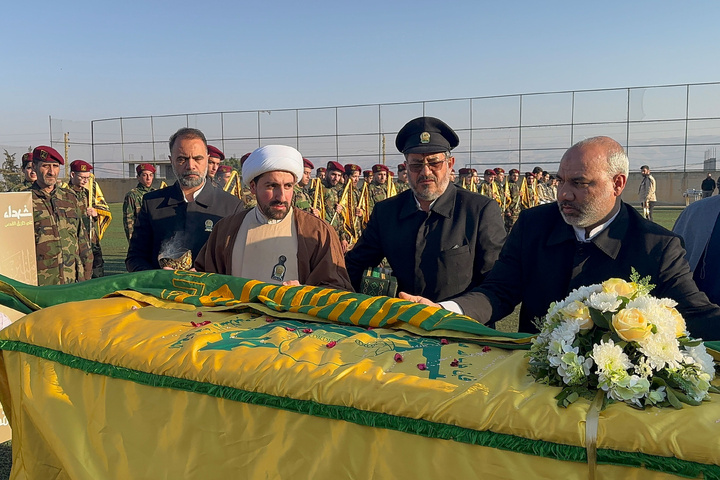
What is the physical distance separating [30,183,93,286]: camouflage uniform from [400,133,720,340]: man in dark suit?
17.6 ft

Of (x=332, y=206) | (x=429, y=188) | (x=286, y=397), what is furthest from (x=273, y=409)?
(x=332, y=206)

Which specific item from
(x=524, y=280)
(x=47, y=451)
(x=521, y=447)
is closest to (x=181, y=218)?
(x=47, y=451)

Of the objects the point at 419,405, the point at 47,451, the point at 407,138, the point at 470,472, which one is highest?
the point at 407,138

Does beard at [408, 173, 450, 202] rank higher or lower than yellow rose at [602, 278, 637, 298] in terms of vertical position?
higher

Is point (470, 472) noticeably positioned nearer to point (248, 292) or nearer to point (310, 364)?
point (310, 364)

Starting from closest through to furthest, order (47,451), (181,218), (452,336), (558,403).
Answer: (558,403)
(452,336)
(47,451)
(181,218)

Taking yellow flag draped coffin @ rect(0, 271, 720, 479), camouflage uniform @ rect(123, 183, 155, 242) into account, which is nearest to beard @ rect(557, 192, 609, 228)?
yellow flag draped coffin @ rect(0, 271, 720, 479)

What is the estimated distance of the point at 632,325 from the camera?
146 centimetres

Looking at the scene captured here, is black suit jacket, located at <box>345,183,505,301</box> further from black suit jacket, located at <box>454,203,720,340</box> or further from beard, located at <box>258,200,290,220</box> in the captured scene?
beard, located at <box>258,200,290,220</box>

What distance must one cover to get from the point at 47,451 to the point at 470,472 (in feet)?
6.13

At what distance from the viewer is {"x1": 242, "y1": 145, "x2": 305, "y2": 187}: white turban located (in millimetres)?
3092

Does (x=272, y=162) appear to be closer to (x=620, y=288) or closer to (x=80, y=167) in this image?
(x=620, y=288)

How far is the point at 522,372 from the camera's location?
1711 mm

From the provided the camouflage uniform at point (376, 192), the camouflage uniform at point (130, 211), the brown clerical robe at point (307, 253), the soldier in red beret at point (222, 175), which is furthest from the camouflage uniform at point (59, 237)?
the camouflage uniform at point (376, 192)
